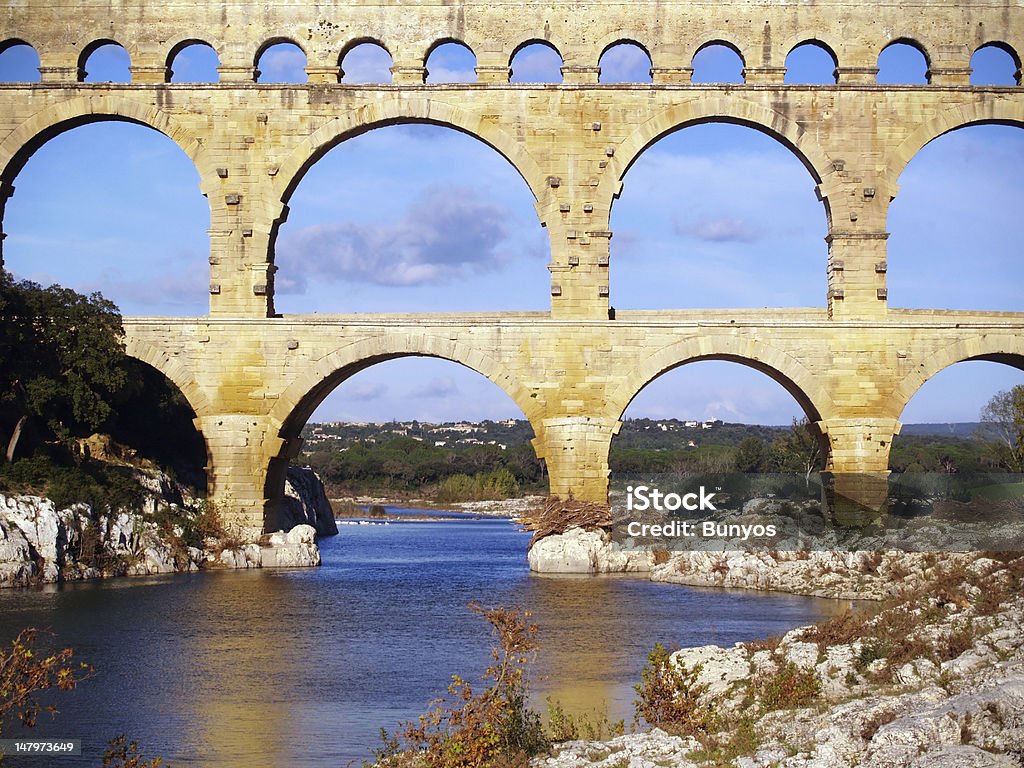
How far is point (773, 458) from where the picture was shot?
159 feet

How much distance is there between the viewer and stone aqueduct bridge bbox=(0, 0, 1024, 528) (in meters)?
27.0

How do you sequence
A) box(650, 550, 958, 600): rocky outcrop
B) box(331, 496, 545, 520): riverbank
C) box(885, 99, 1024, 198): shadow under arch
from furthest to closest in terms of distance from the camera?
box(331, 496, 545, 520): riverbank, box(885, 99, 1024, 198): shadow under arch, box(650, 550, 958, 600): rocky outcrop

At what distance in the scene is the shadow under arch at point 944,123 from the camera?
91.0ft

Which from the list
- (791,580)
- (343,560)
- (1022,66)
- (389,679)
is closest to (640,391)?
(791,580)

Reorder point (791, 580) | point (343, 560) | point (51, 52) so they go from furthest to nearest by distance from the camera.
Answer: point (343, 560), point (51, 52), point (791, 580)

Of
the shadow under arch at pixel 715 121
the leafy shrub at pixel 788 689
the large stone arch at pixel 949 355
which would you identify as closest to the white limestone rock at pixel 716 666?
the leafy shrub at pixel 788 689

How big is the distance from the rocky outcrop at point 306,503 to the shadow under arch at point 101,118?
8333mm

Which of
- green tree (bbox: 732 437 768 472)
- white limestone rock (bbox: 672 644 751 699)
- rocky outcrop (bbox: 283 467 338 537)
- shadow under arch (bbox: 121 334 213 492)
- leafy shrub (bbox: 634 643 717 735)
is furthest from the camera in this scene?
green tree (bbox: 732 437 768 472)

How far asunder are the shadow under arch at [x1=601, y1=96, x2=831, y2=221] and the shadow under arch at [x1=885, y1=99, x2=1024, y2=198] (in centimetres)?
134

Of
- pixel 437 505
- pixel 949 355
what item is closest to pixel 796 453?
pixel 437 505

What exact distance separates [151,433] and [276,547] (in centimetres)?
557

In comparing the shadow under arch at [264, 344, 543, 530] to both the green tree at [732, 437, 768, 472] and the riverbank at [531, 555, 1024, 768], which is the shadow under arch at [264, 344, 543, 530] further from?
the green tree at [732, 437, 768, 472]

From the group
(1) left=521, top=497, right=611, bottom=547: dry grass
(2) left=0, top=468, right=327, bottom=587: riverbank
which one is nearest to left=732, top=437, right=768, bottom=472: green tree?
(1) left=521, top=497, right=611, bottom=547: dry grass

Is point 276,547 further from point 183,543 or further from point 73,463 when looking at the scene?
point 73,463
